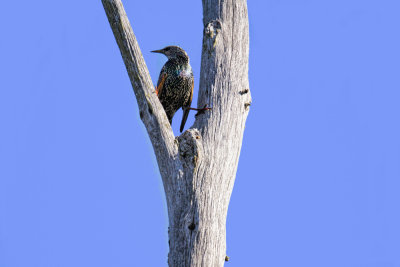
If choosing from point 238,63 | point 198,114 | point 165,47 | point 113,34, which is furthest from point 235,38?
point 165,47

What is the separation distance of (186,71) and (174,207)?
2.25 metres

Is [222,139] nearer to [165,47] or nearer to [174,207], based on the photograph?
[174,207]

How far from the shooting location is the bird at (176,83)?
19.0 ft

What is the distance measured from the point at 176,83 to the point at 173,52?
428 mm

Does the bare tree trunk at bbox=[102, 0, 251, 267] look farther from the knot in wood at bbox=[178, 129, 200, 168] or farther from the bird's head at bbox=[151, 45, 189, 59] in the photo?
the bird's head at bbox=[151, 45, 189, 59]

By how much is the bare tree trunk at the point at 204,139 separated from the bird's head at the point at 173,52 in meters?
1.17

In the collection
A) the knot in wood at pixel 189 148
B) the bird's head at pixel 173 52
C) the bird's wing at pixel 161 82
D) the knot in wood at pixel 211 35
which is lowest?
the knot in wood at pixel 189 148

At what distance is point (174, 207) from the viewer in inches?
159

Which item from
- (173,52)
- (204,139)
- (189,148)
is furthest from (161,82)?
(189,148)

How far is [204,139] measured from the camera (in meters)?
4.25

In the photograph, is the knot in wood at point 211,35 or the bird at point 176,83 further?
the bird at point 176,83

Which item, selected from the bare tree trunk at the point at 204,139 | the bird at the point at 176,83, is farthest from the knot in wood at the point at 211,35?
the bird at the point at 176,83

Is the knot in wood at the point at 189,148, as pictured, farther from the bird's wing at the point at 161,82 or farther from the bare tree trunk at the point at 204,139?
the bird's wing at the point at 161,82

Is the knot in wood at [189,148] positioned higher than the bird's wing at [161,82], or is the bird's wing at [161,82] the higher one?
the bird's wing at [161,82]
